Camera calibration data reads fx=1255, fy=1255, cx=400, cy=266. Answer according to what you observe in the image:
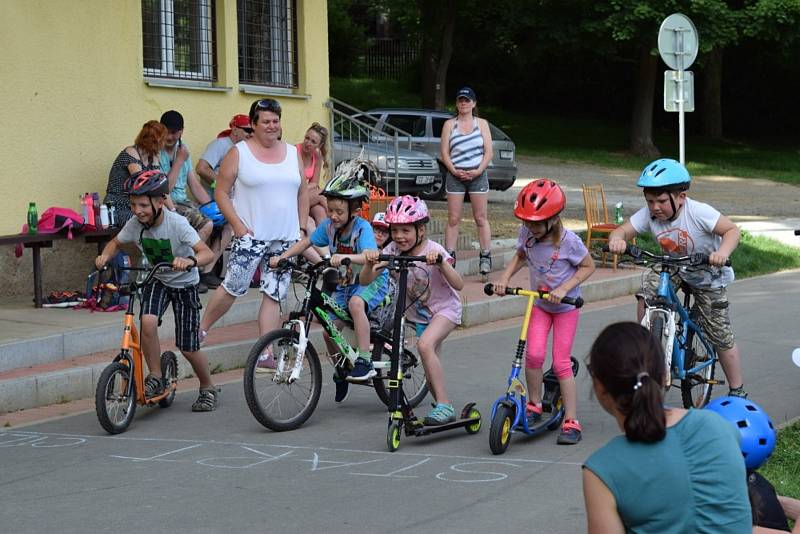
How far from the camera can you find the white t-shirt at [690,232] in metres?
8.01

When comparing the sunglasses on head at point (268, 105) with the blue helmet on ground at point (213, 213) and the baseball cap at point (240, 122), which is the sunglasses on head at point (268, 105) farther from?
the baseball cap at point (240, 122)

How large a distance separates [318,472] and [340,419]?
1540 millimetres

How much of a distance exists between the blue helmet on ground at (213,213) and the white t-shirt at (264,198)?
2930mm

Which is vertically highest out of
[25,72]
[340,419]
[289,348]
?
[25,72]

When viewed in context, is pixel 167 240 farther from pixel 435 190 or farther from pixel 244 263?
pixel 435 190

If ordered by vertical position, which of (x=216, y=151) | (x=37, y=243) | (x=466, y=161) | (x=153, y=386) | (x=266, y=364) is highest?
(x=216, y=151)

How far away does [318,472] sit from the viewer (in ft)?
23.0

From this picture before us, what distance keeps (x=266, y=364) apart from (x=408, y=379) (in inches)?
47.2

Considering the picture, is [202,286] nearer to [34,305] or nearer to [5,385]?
[34,305]

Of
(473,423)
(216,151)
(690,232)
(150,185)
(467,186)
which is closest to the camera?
(473,423)

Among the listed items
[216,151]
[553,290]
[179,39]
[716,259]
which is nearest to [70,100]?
[216,151]

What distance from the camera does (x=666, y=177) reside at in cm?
782

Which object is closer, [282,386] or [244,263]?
[282,386]

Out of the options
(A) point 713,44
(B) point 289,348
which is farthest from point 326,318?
(A) point 713,44
